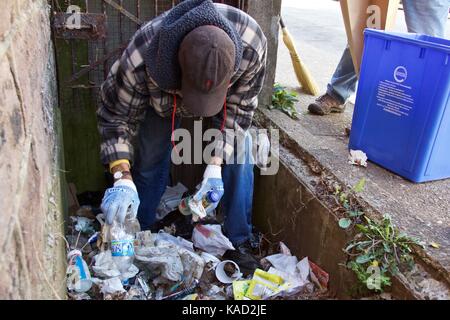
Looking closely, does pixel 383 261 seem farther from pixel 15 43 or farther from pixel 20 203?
pixel 15 43

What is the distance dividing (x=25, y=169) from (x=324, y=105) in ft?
8.48

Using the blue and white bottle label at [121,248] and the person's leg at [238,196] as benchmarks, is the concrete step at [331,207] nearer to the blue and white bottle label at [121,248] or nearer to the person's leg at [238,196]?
the person's leg at [238,196]

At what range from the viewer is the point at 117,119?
2412 mm

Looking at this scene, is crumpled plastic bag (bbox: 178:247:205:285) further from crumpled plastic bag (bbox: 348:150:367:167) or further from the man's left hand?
crumpled plastic bag (bbox: 348:150:367:167)

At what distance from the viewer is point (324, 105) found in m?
3.47

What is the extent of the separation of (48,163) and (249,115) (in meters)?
1.21

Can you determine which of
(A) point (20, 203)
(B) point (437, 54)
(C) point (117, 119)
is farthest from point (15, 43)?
(B) point (437, 54)

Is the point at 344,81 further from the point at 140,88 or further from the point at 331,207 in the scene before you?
the point at 140,88

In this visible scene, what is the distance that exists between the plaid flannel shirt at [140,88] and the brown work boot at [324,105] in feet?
3.36

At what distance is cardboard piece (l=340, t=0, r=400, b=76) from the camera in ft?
10.1

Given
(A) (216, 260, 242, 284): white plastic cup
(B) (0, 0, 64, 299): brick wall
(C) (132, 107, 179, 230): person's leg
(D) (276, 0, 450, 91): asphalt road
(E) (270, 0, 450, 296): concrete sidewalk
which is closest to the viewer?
(B) (0, 0, 64, 299): brick wall

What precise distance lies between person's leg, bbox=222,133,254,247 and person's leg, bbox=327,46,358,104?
1046 millimetres

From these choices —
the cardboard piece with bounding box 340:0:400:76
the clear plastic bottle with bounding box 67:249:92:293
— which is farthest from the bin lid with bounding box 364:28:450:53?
the clear plastic bottle with bounding box 67:249:92:293

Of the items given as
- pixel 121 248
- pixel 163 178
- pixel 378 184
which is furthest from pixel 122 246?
pixel 378 184
